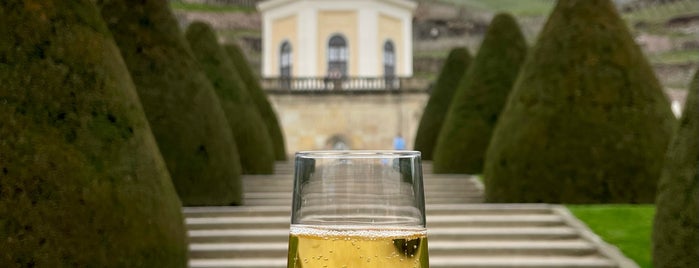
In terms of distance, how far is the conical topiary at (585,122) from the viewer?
12.6 m

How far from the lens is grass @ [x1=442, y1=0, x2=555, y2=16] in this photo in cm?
8181

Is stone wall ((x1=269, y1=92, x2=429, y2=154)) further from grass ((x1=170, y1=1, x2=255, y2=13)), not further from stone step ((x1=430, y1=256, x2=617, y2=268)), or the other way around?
grass ((x1=170, y1=1, x2=255, y2=13))

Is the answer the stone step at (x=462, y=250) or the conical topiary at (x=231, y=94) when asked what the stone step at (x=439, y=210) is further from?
the conical topiary at (x=231, y=94)

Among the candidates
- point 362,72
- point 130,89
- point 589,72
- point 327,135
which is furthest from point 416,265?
point 362,72

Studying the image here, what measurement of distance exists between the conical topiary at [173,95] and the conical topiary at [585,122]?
443cm

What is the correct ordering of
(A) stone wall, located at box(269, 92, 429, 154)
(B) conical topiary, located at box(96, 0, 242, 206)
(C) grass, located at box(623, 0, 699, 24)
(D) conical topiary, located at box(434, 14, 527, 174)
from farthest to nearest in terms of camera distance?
(C) grass, located at box(623, 0, 699, 24)
(A) stone wall, located at box(269, 92, 429, 154)
(D) conical topiary, located at box(434, 14, 527, 174)
(B) conical topiary, located at box(96, 0, 242, 206)

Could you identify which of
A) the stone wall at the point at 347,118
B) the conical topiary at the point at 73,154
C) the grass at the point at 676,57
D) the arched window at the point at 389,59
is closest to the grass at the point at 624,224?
the conical topiary at the point at 73,154

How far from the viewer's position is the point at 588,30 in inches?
520

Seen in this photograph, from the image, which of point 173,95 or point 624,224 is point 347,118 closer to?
point 173,95

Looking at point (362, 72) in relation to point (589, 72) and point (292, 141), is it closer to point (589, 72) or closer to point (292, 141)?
point (292, 141)

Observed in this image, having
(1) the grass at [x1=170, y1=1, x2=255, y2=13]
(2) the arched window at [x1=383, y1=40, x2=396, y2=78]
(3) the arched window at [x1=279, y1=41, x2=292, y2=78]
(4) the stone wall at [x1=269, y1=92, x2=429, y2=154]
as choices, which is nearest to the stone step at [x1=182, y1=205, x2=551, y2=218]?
(4) the stone wall at [x1=269, y1=92, x2=429, y2=154]

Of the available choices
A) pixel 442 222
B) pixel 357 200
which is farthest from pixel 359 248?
pixel 442 222

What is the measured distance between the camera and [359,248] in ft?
5.33

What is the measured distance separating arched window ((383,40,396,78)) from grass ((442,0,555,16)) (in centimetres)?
4003
